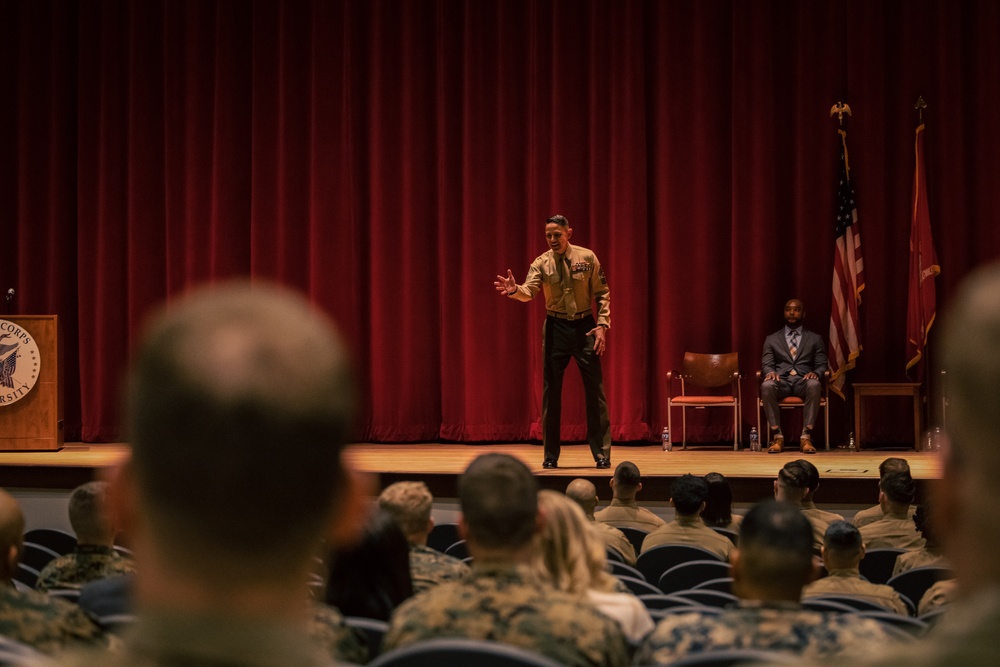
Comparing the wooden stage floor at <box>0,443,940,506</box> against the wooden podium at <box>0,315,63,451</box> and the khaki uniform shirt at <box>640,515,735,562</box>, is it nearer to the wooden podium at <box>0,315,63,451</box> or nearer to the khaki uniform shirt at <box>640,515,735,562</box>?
the wooden podium at <box>0,315,63,451</box>

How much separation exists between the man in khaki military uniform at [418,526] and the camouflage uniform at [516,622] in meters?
1.18

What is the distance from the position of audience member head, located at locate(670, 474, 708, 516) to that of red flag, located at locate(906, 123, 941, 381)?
522 cm

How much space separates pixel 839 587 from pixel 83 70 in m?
9.69

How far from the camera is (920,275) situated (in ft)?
31.7

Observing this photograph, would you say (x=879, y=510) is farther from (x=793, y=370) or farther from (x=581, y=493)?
(x=793, y=370)

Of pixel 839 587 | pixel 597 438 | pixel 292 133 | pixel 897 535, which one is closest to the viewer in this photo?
pixel 839 587

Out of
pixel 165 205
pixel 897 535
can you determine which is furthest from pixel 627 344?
pixel 897 535

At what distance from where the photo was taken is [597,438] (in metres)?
8.02

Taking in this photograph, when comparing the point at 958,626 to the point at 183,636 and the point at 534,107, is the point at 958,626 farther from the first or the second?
the point at 534,107

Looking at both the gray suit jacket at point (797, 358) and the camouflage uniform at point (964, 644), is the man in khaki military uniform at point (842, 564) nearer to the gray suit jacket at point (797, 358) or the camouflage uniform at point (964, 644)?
the camouflage uniform at point (964, 644)

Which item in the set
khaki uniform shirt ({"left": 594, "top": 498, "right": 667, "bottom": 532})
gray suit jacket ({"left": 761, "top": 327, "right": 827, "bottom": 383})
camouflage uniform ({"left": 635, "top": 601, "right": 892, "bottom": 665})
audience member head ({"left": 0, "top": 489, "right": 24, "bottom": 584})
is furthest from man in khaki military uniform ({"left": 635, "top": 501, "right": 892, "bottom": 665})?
gray suit jacket ({"left": 761, "top": 327, "right": 827, "bottom": 383})

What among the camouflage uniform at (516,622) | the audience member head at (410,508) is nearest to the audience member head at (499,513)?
the camouflage uniform at (516,622)

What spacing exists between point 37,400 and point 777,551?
7.89 metres

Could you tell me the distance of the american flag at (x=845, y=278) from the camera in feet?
31.9
